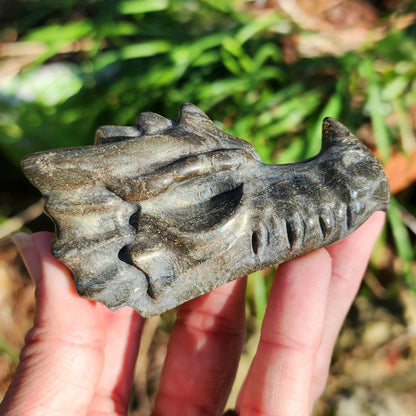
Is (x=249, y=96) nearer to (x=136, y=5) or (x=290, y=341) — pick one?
(x=136, y=5)

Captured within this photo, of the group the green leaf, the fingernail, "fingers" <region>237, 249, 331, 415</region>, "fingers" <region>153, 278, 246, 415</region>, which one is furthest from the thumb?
the green leaf

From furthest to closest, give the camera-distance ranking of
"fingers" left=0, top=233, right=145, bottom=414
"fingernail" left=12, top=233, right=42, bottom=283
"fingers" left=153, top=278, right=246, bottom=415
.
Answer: "fingers" left=153, top=278, right=246, bottom=415 → "fingernail" left=12, top=233, right=42, bottom=283 → "fingers" left=0, top=233, right=145, bottom=414

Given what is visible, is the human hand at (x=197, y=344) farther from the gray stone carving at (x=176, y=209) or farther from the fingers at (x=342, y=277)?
the gray stone carving at (x=176, y=209)

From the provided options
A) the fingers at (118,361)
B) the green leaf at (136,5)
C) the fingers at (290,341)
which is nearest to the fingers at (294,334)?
the fingers at (290,341)

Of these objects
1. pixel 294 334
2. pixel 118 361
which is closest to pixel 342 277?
pixel 294 334

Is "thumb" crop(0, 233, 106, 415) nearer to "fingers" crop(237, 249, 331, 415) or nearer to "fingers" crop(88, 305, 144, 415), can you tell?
"fingers" crop(88, 305, 144, 415)
